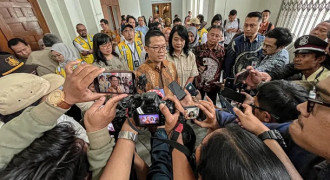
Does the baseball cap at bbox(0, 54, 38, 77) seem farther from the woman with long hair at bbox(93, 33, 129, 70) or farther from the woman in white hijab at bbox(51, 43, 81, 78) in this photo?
the woman with long hair at bbox(93, 33, 129, 70)

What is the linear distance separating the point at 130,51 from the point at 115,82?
182 centimetres

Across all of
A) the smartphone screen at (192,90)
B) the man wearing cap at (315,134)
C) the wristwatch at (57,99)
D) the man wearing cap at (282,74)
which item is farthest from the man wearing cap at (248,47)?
the wristwatch at (57,99)

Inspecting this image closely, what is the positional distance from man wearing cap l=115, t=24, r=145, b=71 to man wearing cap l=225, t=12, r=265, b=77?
160 centimetres

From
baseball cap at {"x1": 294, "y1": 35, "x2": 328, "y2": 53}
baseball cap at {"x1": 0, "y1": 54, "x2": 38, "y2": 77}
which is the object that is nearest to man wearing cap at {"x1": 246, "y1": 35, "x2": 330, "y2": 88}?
baseball cap at {"x1": 294, "y1": 35, "x2": 328, "y2": 53}

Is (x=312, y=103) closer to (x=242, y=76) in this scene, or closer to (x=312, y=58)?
(x=242, y=76)

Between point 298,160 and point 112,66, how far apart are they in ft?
6.50

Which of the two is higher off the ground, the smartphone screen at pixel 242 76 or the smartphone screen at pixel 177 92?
the smartphone screen at pixel 177 92

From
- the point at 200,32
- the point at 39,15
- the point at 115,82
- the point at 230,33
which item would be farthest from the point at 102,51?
the point at 230,33

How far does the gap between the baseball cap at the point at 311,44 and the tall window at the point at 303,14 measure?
2.41 metres

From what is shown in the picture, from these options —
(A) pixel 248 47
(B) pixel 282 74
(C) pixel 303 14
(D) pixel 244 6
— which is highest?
(D) pixel 244 6

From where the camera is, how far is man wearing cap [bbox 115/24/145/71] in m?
2.47

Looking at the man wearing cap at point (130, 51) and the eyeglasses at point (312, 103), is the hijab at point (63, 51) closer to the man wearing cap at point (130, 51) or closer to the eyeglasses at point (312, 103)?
the man wearing cap at point (130, 51)

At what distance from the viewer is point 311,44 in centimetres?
118

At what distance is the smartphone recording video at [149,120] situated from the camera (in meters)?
0.79
